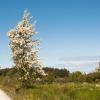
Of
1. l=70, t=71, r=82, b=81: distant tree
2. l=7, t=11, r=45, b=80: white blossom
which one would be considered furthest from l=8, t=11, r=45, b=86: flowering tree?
l=70, t=71, r=82, b=81: distant tree

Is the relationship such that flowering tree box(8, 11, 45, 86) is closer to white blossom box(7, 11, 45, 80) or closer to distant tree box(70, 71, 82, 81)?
white blossom box(7, 11, 45, 80)

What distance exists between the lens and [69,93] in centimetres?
3856

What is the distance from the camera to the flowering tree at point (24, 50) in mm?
50000

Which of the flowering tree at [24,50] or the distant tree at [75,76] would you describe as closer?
the flowering tree at [24,50]

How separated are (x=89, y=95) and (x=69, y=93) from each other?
2.32 m

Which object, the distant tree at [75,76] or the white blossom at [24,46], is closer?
the white blossom at [24,46]

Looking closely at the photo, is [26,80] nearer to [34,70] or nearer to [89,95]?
[34,70]

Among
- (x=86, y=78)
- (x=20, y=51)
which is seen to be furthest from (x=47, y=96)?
(x=86, y=78)

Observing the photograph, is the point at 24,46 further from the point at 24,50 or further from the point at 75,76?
the point at 75,76

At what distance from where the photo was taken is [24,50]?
49.9 m

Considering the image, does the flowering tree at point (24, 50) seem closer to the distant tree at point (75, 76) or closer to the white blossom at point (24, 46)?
the white blossom at point (24, 46)

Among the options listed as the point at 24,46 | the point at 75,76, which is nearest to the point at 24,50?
the point at 24,46

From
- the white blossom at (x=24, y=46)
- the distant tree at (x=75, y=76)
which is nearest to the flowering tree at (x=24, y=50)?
the white blossom at (x=24, y=46)

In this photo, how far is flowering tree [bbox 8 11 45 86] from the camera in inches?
1969
